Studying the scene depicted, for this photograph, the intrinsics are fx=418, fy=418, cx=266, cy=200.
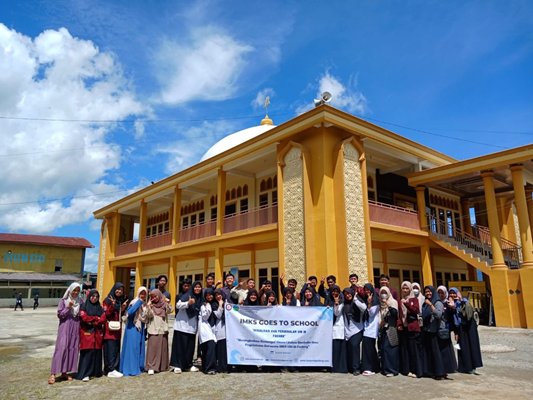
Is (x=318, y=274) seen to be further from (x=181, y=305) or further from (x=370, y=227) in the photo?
(x=181, y=305)

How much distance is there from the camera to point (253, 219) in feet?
53.2

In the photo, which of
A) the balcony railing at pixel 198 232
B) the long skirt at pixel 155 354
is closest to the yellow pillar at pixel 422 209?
the balcony railing at pixel 198 232

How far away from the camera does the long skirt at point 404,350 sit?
22.2 feet

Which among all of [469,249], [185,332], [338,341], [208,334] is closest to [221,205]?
[469,249]

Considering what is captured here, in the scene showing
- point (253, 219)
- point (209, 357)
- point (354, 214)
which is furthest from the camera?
point (253, 219)

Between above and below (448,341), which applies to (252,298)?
above

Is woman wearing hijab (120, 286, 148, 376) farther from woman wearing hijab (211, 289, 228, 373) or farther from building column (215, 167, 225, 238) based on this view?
building column (215, 167, 225, 238)

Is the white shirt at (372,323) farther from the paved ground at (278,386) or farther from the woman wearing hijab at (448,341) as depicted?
the woman wearing hijab at (448,341)

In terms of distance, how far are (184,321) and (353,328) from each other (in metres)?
2.94

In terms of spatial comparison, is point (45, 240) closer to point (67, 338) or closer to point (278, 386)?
point (67, 338)

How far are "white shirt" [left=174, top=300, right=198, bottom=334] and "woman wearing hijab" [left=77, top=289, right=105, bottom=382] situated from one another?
4.11 ft

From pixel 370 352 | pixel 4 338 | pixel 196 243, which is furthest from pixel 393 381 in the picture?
pixel 196 243

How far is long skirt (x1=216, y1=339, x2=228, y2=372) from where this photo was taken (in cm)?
720

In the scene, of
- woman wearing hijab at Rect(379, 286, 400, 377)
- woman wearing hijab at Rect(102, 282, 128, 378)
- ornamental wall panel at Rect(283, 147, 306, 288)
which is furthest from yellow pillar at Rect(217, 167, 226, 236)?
woman wearing hijab at Rect(379, 286, 400, 377)
